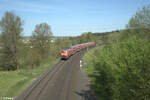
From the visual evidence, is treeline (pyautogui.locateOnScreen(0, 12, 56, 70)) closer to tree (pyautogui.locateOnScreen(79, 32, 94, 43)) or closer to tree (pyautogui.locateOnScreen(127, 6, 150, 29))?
tree (pyautogui.locateOnScreen(127, 6, 150, 29))

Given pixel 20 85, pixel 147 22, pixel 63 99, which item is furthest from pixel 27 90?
pixel 147 22

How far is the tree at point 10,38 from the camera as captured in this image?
26578 mm

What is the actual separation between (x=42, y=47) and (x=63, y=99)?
36630mm

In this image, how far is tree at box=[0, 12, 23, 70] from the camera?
26.6m

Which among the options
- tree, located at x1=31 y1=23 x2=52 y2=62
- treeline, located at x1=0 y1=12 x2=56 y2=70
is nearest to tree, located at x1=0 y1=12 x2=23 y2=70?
treeline, located at x1=0 y1=12 x2=56 y2=70

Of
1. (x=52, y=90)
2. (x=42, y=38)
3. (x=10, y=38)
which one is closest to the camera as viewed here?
(x=52, y=90)

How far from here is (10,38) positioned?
87.5 ft

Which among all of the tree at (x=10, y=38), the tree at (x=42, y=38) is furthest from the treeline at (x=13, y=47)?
the tree at (x=42, y=38)

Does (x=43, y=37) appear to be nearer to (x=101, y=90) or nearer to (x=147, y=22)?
(x=147, y=22)

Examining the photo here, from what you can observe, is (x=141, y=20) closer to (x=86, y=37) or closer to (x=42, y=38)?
(x=42, y=38)

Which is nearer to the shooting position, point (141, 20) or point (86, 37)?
point (141, 20)

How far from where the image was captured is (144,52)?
19.6 ft

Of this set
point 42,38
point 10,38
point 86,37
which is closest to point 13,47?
point 10,38

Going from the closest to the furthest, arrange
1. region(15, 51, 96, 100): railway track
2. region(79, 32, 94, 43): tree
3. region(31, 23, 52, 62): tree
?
region(15, 51, 96, 100): railway track
region(31, 23, 52, 62): tree
region(79, 32, 94, 43): tree
